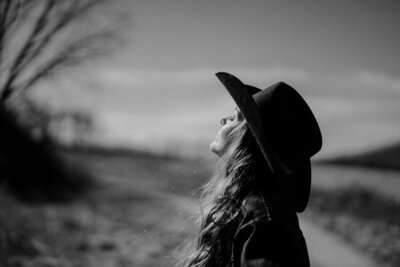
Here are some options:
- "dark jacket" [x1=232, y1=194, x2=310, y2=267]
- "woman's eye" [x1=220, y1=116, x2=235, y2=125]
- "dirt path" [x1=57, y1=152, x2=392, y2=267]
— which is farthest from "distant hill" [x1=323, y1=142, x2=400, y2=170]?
"dark jacket" [x1=232, y1=194, x2=310, y2=267]

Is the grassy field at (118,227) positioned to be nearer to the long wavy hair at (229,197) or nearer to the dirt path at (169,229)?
the dirt path at (169,229)

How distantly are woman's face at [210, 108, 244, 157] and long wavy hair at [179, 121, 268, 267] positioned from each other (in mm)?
39

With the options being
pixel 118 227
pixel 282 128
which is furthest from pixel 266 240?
pixel 118 227

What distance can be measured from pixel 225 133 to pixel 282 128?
390 mm

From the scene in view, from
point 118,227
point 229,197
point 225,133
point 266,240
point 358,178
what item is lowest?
point 118,227

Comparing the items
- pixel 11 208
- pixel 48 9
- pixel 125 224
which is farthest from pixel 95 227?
pixel 48 9

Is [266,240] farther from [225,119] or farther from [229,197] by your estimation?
[225,119]

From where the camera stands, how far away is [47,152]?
15.9 m

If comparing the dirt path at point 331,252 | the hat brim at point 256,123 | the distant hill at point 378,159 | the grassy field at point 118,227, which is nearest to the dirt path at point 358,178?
the grassy field at point 118,227

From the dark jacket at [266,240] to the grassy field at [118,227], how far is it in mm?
1134

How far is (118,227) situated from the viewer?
10.7 metres

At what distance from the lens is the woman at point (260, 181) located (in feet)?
4.76

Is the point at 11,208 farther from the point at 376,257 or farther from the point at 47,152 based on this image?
the point at 376,257

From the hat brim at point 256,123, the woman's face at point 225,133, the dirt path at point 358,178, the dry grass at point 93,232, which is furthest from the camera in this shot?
the dirt path at point 358,178
